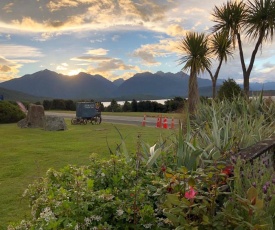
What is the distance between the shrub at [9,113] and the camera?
24.8 meters

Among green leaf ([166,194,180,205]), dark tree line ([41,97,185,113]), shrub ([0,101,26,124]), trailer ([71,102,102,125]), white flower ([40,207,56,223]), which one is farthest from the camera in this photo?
dark tree line ([41,97,185,113])

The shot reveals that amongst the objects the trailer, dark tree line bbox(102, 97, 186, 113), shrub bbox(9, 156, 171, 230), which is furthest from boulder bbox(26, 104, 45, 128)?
shrub bbox(9, 156, 171, 230)

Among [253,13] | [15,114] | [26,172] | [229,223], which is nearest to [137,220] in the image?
[229,223]

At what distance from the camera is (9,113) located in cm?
2508

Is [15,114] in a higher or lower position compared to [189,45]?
lower

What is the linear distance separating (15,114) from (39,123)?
5861 mm

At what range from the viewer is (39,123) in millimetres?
20922

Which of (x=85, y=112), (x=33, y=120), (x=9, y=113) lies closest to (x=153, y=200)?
(x=33, y=120)

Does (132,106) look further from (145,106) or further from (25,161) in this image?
(25,161)

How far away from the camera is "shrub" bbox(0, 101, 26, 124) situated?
81.5 feet

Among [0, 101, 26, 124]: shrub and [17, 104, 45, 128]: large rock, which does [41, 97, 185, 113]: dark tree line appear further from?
[17, 104, 45, 128]: large rock

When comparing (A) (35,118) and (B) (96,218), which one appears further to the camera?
(A) (35,118)

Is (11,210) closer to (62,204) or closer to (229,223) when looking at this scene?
(62,204)

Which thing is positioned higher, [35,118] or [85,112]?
[85,112]
